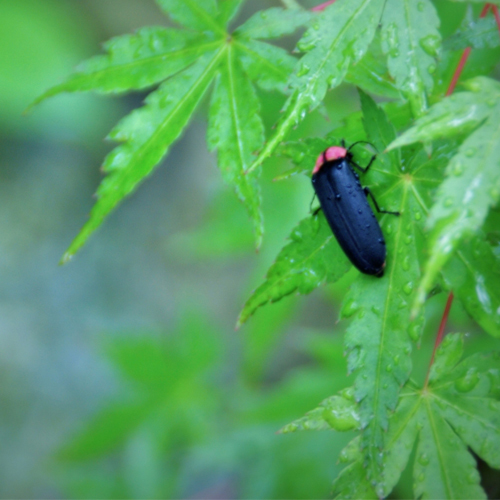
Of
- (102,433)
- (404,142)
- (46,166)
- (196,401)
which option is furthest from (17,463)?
(404,142)

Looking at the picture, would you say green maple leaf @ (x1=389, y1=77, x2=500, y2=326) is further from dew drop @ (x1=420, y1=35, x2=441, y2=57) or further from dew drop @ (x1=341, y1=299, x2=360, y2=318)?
dew drop @ (x1=341, y1=299, x2=360, y2=318)

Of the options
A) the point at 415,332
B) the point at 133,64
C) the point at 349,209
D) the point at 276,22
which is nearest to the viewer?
the point at 415,332

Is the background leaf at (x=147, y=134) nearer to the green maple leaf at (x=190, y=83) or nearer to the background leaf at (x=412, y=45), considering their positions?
the green maple leaf at (x=190, y=83)

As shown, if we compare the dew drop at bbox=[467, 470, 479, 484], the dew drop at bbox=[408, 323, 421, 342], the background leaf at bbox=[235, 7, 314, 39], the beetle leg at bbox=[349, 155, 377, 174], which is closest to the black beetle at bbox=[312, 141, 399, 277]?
the beetle leg at bbox=[349, 155, 377, 174]

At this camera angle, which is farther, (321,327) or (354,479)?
(321,327)

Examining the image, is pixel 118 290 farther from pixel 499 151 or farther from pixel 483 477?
pixel 499 151

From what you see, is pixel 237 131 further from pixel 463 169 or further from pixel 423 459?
pixel 423 459

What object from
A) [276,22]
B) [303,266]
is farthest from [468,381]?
[276,22]
